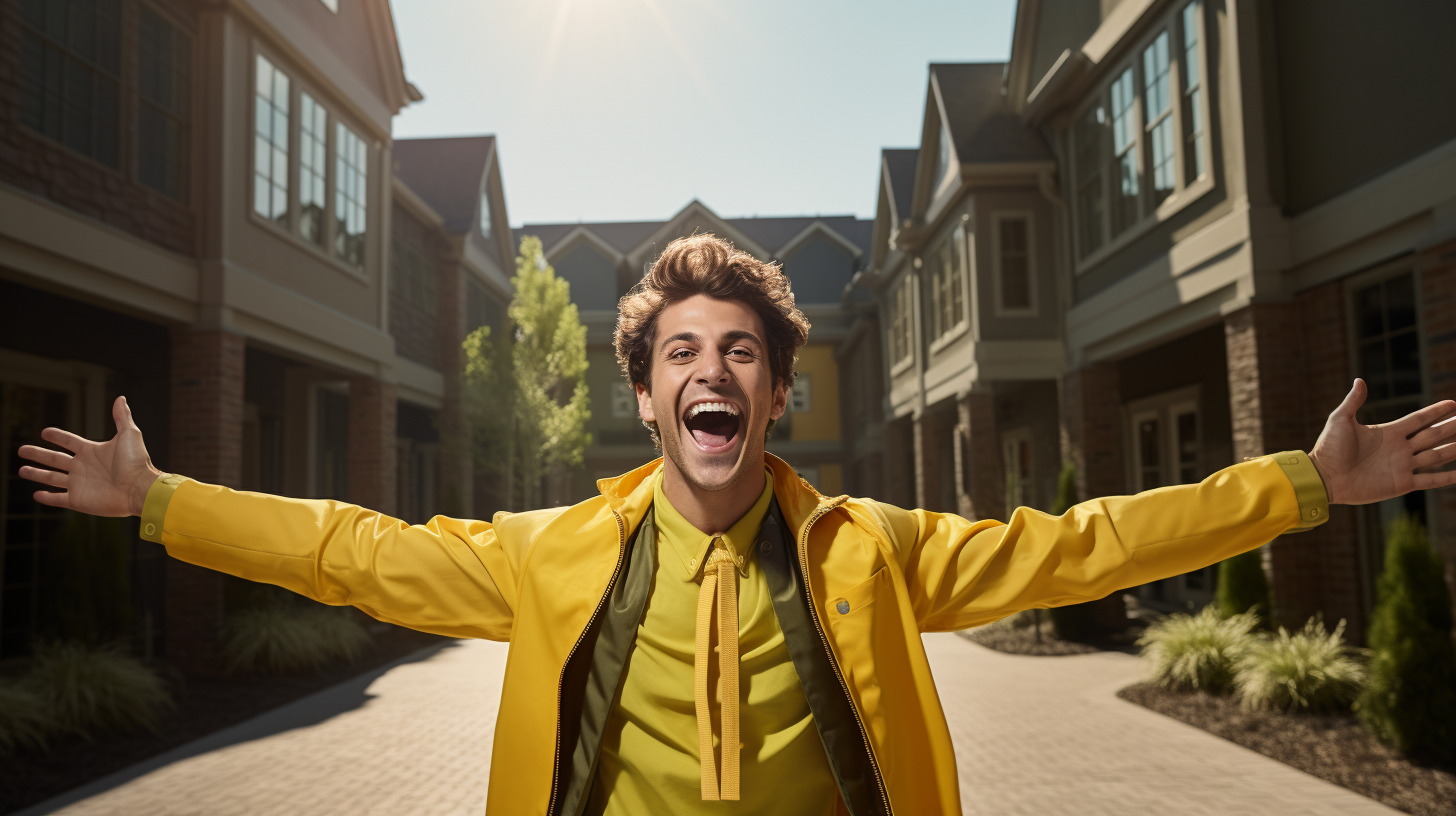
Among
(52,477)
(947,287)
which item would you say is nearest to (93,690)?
(52,477)

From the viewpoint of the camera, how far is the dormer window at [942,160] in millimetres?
17997

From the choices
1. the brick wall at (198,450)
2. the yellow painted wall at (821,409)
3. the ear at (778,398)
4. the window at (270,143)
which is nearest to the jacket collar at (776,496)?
the ear at (778,398)

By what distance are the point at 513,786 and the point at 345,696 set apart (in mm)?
8289

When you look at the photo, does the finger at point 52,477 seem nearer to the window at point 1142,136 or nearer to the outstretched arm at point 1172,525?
the outstretched arm at point 1172,525

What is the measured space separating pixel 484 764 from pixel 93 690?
310 centimetres

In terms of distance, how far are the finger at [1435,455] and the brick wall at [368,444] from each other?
46.3 feet

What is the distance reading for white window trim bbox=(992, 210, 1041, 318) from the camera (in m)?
16.2

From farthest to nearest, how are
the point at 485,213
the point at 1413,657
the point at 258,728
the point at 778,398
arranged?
the point at 485,213 → the point at 258,728 → the point at 1413,657 → the point at 778,398

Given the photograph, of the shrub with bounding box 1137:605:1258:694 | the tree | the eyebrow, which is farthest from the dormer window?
the eyebrow

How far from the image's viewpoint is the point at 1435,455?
2.44 meters

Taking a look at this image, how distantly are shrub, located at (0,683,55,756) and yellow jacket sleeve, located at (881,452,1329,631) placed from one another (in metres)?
6.83

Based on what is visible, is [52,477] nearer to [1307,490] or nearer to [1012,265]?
[1307,490]

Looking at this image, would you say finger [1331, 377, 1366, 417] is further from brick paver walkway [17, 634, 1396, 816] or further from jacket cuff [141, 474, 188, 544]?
brick paver walkway [17, 634, 1396, 816]

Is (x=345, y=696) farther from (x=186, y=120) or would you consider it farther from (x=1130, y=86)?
(x=1130, y=86)
